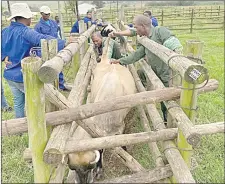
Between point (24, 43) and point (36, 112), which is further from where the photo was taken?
point (24, 43)

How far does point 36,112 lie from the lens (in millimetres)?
2223

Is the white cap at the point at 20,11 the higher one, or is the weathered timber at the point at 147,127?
the white cap at the point at 20,11

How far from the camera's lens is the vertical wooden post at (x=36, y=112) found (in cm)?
212

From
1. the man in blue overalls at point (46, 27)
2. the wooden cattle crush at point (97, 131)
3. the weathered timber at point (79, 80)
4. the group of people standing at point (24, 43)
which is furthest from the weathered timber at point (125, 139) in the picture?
the man in blue overalls at point (46, 27)

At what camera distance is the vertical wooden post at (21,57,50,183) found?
Result: 212 cm

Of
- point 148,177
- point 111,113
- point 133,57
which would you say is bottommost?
point 148,177

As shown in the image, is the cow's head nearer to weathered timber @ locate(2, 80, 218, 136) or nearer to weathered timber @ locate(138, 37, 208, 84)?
weathered timber @ locate(2, 80, 218, 136)

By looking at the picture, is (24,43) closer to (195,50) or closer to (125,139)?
(125,139)

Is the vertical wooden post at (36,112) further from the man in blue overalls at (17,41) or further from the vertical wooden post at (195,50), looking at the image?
the man in blue overalls at (17,41)

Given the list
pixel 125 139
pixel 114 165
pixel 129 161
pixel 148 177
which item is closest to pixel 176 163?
pixel 148 177

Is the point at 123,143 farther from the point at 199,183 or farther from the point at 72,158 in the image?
the point at 199,183

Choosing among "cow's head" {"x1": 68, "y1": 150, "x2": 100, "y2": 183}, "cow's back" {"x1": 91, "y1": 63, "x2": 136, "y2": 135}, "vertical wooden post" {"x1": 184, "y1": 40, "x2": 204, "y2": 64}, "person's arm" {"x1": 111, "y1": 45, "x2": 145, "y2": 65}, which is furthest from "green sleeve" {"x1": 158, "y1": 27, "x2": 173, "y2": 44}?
"cow's head" {"x1": 68, "y1": 150, "x2": 100, "y2": 183}

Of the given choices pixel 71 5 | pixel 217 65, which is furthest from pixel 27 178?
pixel 71 5

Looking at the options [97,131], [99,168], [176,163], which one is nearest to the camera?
[176,163]
